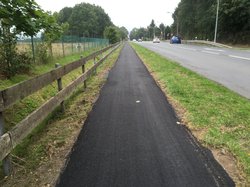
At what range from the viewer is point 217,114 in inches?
249

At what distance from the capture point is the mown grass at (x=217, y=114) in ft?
15.3

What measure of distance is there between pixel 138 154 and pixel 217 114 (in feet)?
8.81

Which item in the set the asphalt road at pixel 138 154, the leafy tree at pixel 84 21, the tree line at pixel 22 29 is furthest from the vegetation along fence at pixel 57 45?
the leafy tree at pixel 84 21

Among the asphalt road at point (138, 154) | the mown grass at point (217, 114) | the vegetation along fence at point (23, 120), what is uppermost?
the vegetation along fence at point (23, 120)

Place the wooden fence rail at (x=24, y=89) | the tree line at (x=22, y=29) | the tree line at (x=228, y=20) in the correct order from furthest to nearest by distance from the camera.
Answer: the tree line at (x=228, y=20)
the tree line at (x=22, y=29)
the wooden fence rail at (x=24, y=89)

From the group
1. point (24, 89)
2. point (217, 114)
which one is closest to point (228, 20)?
point (217, 114)

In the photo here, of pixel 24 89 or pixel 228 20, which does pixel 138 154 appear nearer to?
pixel 24 89

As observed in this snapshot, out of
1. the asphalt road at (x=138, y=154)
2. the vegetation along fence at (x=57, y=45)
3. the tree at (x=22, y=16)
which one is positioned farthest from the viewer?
the vegetation along fence at (x=57, y=45)

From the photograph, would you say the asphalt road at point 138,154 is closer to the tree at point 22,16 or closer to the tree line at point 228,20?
the tree at point 22,16

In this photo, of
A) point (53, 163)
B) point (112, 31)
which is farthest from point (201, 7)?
point (53, 163)

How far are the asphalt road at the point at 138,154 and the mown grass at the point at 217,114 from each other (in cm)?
37

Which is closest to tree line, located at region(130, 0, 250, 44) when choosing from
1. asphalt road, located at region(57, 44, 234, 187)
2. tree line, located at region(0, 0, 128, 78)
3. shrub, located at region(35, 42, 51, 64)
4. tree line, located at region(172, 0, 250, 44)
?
tree line, located at region(172, 0, 250, 44)

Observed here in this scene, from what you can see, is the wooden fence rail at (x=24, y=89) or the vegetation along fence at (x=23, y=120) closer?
the vegetation along fence at (x=23, y=120)

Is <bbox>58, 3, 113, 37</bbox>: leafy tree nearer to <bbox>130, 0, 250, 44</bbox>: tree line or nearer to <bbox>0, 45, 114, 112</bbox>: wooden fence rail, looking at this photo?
<bbox>130, 0, 250, 44</bbox>: tree line
